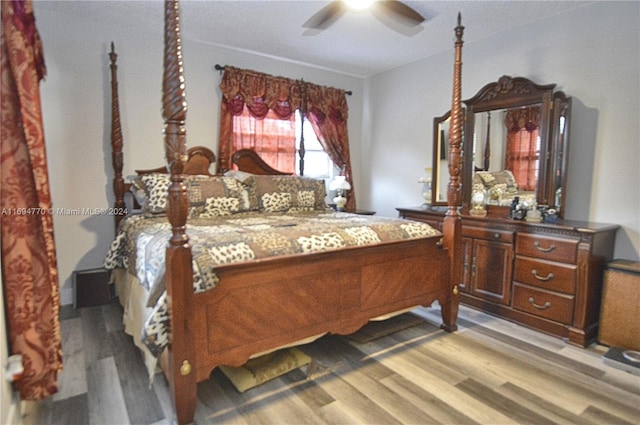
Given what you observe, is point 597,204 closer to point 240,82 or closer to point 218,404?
point 218,404

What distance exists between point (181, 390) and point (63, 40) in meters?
3.05

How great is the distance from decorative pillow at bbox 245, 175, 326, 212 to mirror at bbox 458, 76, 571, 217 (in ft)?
4.71

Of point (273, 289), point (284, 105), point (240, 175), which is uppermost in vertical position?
point (284, 105)

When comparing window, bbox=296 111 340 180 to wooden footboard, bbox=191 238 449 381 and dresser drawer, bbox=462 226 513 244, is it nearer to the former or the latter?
dresser drawer, bbox=462 226 513 244

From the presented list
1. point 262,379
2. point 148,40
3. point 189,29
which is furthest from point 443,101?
point 262,379

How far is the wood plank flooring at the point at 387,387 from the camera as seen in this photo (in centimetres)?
177

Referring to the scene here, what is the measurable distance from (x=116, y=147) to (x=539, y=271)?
359 centimetres

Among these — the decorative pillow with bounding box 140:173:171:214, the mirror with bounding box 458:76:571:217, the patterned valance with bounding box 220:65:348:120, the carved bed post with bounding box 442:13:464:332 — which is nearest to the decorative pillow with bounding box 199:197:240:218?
the decorative pillow with bounding box 140:173:171:214

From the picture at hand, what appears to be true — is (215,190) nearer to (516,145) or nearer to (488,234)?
(488,234)

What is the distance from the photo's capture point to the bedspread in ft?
5.62

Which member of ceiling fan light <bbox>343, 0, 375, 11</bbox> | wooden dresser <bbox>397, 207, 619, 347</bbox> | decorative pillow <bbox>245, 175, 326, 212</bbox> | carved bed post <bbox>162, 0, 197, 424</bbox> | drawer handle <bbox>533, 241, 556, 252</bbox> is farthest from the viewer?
decorative pillow <bbox>245, 175, 326, 212</bbox>

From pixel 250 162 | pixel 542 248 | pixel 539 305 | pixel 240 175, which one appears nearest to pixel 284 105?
pixel 250 162

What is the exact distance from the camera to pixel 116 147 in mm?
3250

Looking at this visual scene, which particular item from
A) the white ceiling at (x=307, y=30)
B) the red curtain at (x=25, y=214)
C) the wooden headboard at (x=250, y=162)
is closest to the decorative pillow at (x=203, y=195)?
the wooden headboard at (x=250, y=162)
